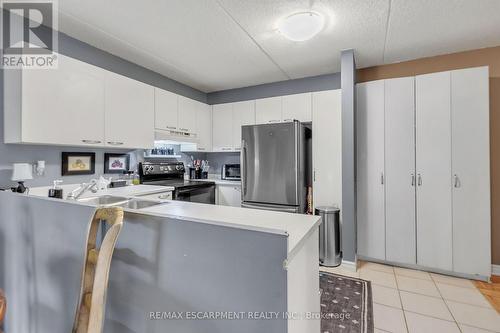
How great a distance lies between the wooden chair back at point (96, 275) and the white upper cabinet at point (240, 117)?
296 cm

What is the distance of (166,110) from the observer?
10.8 ft

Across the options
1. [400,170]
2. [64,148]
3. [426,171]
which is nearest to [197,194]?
[64,148]

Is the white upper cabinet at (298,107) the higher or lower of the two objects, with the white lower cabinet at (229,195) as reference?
higher

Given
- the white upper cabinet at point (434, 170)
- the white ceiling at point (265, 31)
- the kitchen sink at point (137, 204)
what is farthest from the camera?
the white upper cabinet at point (434, 170)

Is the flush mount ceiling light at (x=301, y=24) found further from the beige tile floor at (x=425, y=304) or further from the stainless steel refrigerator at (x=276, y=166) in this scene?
the beige tile floor at (x=425, y=304)

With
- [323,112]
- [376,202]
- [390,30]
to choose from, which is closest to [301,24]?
[390,30]

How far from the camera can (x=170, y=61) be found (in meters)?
3.02

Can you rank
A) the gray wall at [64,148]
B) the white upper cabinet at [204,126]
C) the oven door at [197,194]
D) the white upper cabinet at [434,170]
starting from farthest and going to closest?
1. the white upper cabinet at [204,126]
2. the oven door at [197,194]
3. the white upper cabinet at [434,170]
4. the gray wall at [64,148]

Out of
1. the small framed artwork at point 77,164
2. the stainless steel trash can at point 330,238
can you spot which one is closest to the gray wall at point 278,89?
the stainless steel trash can at point 330,238

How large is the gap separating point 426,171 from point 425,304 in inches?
55.3

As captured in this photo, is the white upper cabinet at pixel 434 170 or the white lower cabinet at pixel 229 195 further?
the white lower cabinet at pixel 229 195

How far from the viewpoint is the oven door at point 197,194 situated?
120 inches

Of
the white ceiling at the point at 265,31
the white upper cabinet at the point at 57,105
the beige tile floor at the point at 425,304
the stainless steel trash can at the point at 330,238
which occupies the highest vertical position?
the white ceiling at the point at 265,31

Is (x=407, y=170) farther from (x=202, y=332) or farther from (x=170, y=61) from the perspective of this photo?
(x=170, y=61)
